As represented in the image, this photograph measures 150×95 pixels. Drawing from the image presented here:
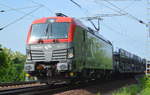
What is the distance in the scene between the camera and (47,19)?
622 inches

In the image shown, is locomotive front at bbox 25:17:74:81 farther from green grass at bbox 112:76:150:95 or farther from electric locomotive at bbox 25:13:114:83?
green grass at bbox 112:76:150:95

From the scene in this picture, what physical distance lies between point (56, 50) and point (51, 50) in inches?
9.4

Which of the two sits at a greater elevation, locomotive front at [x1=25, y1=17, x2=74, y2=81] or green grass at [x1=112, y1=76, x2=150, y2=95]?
locomotive front at [x1=25, y1=17, x2=74, y2=81]

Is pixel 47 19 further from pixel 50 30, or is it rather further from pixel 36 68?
pixel 36 68

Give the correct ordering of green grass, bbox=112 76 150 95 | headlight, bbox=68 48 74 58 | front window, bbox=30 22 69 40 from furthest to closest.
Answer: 1. front window, bbox=30 22 69 40
2. headlight, bbox=68 48 74 58
3. green grass, bbox=112 76 150 95

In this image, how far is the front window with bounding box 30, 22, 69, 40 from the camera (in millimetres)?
15094

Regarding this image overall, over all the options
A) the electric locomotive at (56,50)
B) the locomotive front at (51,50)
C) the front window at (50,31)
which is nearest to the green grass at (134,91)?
the electric locomotive at (56,50)

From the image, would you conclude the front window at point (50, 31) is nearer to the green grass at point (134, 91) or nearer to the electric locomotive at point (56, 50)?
the electric locomotive at point (56, 50)

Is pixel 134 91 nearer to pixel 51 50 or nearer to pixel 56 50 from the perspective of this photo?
pixel 56 50

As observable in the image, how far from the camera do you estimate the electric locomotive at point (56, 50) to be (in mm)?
14453

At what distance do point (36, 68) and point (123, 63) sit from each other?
1910 cm

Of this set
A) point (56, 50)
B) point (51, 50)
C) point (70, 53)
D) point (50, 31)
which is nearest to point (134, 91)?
point (70, 53)

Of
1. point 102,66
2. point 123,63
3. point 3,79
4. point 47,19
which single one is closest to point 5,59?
point 3,79

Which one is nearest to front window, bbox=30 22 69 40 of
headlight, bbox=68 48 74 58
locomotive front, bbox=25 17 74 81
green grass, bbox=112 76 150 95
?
locomotive front, bbox=25 17 74 81
